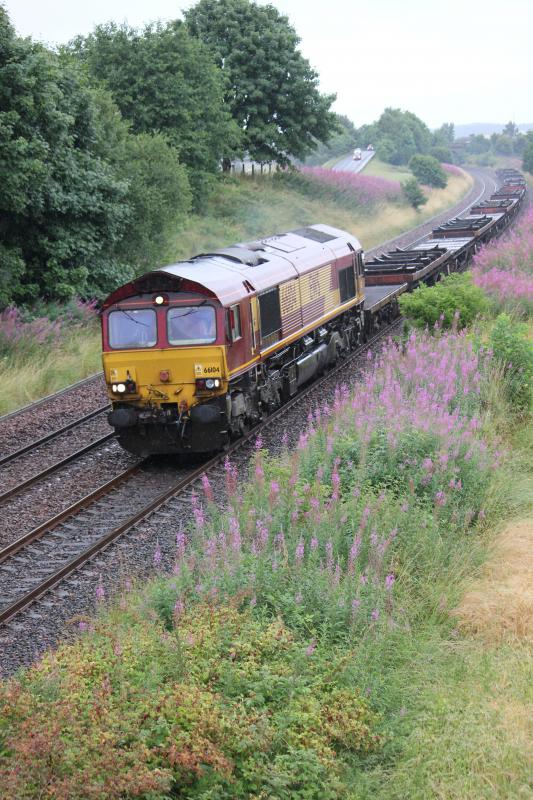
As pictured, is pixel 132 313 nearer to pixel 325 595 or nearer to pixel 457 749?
pixel 325 595

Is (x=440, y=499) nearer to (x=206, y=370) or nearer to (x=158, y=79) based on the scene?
(x=206, y=370)

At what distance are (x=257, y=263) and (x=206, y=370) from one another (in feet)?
10.6

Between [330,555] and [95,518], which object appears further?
[95,518]

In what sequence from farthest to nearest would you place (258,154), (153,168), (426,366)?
(258,154)
(153,168)
(426,366)

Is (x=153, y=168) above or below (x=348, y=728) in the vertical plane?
above

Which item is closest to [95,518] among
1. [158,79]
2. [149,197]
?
[149,197]

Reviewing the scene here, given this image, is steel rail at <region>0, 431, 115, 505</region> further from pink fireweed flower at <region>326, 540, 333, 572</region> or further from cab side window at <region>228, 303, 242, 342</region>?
pink fireweed flower at <region>326, 540, 333, 572</region>

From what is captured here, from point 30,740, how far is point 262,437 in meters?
9.40

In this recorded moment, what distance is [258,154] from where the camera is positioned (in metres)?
47.4

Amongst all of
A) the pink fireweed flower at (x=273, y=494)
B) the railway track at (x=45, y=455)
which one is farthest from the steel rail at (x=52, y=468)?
the pink fireweed flower at (x=273, y=494)

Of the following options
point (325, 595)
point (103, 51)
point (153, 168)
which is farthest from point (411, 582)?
point (103, 51)

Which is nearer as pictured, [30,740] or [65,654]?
[30,740]

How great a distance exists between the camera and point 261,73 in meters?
46.3

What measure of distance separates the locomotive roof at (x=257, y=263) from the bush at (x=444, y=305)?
A: 79.9 inches
